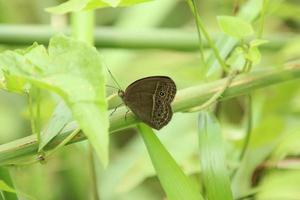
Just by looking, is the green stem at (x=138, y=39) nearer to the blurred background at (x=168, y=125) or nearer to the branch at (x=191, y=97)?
the blurred background at (x=168, y=125)

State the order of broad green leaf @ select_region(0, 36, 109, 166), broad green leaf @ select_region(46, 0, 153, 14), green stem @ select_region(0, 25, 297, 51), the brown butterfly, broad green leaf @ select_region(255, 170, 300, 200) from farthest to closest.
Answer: green stem @ select_region(0, 25, 297, 51) < broad green leaf @ select_region(255, 170, 300, 200) < the brown butterfly < broad green leaf @ select_region(46, 0, 153, 14) < broad green leaf @ select_region(0, 36, 109, 166)

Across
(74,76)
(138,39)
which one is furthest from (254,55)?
(138,39)

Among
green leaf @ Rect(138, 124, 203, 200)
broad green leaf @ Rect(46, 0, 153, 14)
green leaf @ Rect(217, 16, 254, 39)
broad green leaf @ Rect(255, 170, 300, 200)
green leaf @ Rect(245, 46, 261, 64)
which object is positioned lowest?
broad green leaf @ Rect(255, 170, 300, 200)

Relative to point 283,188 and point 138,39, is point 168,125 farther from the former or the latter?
point 283,188

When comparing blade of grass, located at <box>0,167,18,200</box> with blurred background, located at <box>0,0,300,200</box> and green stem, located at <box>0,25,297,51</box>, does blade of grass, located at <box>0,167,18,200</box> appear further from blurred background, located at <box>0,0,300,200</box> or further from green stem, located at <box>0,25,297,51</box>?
green stem, located at <box>0,25,297,51</box>

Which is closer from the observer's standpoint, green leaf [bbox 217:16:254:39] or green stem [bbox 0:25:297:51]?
green leaf [bbox 217:16:254:39]

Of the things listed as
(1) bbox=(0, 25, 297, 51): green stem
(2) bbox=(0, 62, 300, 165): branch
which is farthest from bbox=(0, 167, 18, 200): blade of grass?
(1) bbox=(0, 25, 297, 51): green stem
